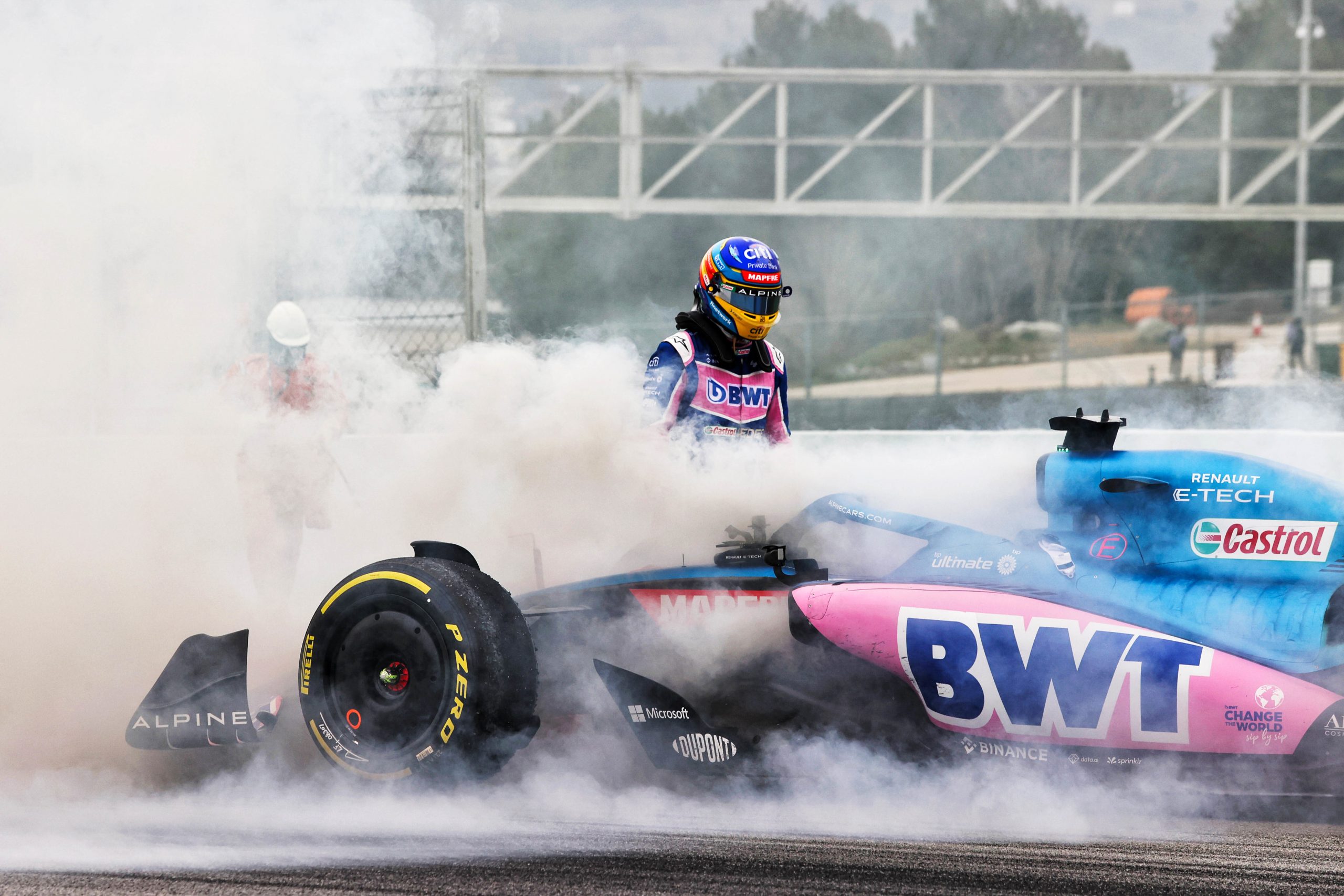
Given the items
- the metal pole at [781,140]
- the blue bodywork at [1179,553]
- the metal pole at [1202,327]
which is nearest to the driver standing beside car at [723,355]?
the blue bodywork at [1179,553]

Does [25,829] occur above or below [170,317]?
below

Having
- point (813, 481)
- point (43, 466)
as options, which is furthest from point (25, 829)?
point (43, 466)

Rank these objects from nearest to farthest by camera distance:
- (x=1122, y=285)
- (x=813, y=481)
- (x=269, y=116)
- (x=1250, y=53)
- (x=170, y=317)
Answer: (x=813, y=481), (x=170, y=317), (x=269, y=116), (x=1122, y=285), (x=1250, y=53)

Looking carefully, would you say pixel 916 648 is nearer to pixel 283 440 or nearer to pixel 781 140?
pixel 283 440

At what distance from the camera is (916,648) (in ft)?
11.9

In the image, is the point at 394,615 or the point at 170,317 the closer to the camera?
the point at 394,615

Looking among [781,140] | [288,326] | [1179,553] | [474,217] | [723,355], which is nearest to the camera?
[1179,553]

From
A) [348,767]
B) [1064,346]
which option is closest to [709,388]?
[348,767]

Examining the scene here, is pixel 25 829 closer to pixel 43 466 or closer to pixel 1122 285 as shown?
pixel 43 466

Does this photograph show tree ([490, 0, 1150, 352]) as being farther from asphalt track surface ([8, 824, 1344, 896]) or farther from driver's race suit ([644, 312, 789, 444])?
asphalt track surface ([8, 824, 1344, 896])

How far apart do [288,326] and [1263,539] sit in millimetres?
4788

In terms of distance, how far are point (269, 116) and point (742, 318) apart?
179 inches

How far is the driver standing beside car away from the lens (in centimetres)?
465

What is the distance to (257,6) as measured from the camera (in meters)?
7.52
